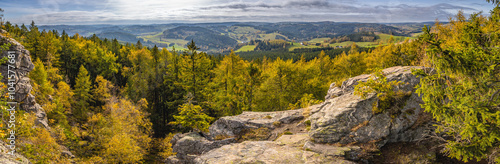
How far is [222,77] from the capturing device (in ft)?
127

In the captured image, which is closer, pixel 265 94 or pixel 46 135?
pixel 46 135

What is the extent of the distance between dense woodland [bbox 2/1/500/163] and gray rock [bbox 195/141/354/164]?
205 inches

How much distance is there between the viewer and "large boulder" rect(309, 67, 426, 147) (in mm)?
11961

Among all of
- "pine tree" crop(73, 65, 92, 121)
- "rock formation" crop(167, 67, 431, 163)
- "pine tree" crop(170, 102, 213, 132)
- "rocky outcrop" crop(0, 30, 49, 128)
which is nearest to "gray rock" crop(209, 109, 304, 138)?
"pine tree" crop(170, 102, 213, 132)

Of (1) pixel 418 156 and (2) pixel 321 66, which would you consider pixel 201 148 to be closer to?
(1) pixel 418 156

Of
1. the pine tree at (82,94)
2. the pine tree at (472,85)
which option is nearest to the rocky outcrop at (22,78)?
the pine tree at (82,94)

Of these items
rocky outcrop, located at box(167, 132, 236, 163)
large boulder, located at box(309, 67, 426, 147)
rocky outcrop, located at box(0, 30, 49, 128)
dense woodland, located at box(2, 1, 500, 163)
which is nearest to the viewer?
dense woodland, located at box(2, 1, 500, 163)

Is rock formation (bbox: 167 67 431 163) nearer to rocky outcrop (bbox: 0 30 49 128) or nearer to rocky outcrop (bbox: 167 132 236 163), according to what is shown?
rocky outcrop (bbox: 167 132 236 163)

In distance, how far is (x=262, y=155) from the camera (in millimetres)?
12555

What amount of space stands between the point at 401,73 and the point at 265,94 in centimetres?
2297

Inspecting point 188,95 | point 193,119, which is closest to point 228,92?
point 188,95

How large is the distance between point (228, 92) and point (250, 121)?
54.9 feet

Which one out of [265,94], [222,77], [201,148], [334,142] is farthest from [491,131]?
[222,77]

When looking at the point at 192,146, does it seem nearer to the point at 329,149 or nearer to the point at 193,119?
the point at 193,119
